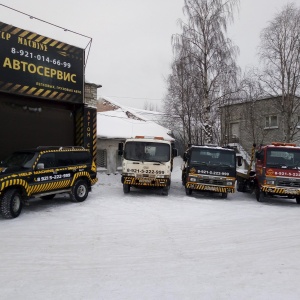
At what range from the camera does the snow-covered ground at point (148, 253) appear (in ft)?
14.3

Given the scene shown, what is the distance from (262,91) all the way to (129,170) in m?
14.4

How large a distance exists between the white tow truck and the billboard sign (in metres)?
3.88

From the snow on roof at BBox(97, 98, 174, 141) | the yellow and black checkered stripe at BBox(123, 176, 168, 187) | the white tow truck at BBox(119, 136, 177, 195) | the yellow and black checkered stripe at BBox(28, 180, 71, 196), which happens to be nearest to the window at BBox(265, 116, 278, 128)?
the snow on roof at BBox(97, 98, 174, 141)

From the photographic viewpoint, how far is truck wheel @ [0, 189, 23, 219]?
8281 millimetres

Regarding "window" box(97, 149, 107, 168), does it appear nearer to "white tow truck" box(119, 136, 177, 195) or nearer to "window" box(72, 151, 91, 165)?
"white tow truck" box(119, 136, 177, 195)

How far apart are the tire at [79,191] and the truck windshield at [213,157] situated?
180 inches

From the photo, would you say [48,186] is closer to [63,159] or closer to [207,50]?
[63,159]

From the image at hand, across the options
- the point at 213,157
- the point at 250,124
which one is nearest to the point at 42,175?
the point at 213,157

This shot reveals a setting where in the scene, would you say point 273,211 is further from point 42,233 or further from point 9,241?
point 9,241

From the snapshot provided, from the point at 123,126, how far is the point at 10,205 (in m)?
15.0

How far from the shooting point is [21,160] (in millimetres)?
9711

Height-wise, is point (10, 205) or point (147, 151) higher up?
point (147, 151)


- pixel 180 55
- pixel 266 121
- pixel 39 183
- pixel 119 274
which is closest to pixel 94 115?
pixel 39 183

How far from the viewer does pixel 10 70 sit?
1167cm
